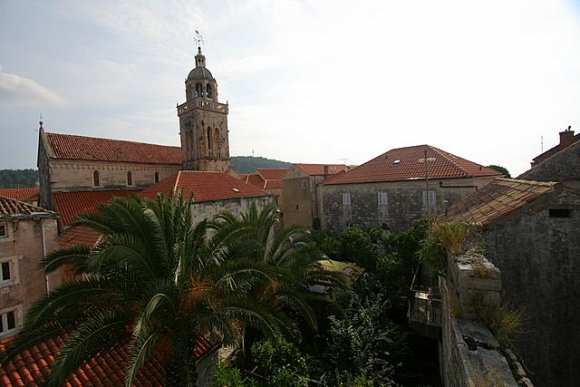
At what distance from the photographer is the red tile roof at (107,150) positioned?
20.7 meters

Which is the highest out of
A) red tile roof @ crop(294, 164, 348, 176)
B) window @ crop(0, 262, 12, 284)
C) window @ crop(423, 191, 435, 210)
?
red tile roof @ crop(294, 164, 348, 176)

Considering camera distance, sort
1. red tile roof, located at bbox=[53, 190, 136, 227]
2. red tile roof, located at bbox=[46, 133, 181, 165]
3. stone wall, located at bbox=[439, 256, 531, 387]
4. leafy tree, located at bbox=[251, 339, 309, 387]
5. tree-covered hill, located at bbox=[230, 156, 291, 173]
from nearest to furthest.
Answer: stone wall, located at bbox=[439, 256, 531, 387], leafy tree, located at bbox=[251, 339, 309, 387], red tile roof, located at bbox=[53, 190, 136, 227], red tile roof, located at bbox=[46, 133, 181, 165], tree-covered hill, located at bbox=[230, 156, 291, 173]

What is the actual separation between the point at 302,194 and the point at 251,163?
3898 inches

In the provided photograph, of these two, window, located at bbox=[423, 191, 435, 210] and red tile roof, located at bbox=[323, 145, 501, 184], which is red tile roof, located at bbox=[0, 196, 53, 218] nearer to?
red tile roof, located at bbox=[323, 145, 501, 184]

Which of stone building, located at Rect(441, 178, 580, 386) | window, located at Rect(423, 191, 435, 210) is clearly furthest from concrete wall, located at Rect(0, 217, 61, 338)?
window, located at Rect(423, 191, 435, 210)

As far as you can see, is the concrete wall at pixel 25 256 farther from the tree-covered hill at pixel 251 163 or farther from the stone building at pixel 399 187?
the tree-covered hill at pixel 251 163

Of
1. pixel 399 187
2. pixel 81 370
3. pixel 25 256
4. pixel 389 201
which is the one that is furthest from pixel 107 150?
pixel 399 187

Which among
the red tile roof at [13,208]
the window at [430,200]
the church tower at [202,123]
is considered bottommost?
the window at [430,200]

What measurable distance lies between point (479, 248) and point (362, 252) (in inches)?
418

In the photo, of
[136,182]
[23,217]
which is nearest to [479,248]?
[23,217]

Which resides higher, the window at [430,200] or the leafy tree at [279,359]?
the window at [430,200]

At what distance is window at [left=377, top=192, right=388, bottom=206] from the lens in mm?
22172

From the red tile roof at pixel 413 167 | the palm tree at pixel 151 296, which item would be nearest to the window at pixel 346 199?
the red tile roof at pixel 413 167

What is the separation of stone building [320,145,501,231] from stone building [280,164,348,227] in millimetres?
2354
